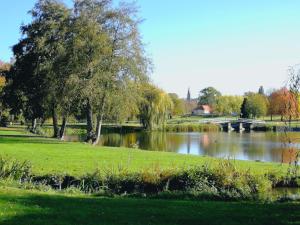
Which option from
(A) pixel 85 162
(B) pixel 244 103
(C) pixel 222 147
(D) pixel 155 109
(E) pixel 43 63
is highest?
(B) pixel 244 103

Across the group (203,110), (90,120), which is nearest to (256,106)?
(203,110)

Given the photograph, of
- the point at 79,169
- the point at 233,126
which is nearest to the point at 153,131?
the point at 233,126

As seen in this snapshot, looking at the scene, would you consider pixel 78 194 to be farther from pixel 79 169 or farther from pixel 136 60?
pixel 136 60

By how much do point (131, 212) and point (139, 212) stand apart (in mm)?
190

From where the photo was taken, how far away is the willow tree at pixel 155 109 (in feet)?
229

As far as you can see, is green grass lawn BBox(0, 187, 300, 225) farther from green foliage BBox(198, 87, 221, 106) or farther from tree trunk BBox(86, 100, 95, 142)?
green foliage BBox(198, 87, 221, 106)

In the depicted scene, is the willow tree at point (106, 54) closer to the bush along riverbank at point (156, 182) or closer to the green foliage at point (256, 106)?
the bush along riverbank at point (156, 182)

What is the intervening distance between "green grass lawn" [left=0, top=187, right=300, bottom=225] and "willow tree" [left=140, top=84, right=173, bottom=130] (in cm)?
5665

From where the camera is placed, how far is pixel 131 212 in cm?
1074

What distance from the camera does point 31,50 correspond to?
141 ft

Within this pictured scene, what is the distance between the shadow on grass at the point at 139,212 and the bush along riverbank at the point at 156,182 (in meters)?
2.73

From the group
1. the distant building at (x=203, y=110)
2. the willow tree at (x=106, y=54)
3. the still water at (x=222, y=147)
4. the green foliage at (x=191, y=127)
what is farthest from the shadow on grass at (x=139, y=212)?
the distant building at (x=203, y=110)

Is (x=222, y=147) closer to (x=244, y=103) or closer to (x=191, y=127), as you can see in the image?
(x=191, y=127)

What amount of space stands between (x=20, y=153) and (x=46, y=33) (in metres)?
15.5
